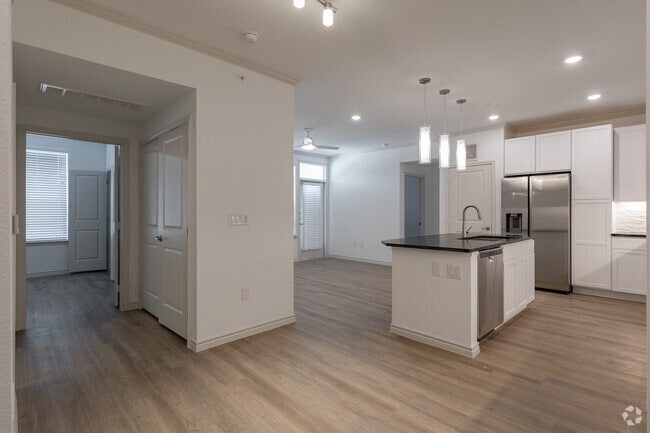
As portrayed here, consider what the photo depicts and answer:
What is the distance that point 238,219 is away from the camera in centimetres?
329

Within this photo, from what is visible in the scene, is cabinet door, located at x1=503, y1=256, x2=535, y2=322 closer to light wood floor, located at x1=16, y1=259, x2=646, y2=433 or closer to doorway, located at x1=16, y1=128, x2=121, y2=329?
light wood floor, located at x1=16, y1=259, x2=646, y2=433

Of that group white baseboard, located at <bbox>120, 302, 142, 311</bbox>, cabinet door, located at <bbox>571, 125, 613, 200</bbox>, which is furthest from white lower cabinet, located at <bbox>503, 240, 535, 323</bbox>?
white baseboard, located at <bbox>120, 302, 142, 311</bbox>

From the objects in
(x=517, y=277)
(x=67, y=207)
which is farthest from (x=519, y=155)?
(x=67, y=207)

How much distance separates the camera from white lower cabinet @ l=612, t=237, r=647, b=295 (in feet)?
15.0

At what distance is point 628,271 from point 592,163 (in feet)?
5.29

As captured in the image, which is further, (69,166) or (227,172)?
(69,166)

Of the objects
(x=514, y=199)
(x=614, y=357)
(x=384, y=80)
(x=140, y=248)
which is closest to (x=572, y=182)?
(x=514, y=199)

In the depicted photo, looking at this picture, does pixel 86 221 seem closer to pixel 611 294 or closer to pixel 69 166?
pixel 69 166

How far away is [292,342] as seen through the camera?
3.23m

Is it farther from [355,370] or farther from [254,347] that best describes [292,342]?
[355,370]

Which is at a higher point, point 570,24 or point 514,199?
point 570,24

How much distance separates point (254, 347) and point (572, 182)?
5.21 m

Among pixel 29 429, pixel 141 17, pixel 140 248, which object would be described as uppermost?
pixel 141 17

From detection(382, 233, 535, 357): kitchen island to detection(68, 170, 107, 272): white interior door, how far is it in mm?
6390
